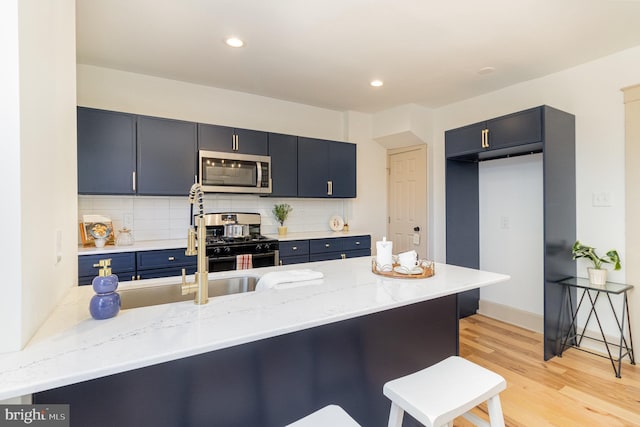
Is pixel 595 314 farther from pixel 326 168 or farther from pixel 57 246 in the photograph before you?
pixel 57 246

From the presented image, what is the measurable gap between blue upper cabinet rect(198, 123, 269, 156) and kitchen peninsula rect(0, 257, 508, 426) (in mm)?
1971

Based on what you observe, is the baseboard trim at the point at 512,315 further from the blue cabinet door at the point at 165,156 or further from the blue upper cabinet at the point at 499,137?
the blue cabinet door at the point at 165,156

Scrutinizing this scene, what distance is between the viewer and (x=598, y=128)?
2.85 metres

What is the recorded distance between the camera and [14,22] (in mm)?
827

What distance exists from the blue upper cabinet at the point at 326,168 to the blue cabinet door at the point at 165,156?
1286 millimetres

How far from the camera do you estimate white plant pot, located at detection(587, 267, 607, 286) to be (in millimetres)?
2682

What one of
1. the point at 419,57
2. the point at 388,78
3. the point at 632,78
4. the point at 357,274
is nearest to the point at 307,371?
the point at 357,274

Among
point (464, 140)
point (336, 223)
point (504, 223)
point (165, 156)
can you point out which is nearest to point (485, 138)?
point (464, 140)

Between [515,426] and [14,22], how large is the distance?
281 cm

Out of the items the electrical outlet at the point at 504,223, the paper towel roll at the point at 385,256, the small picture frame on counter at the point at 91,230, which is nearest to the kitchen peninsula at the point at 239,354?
the paper towel roll at the point at 385,256

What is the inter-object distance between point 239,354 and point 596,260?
312 cm

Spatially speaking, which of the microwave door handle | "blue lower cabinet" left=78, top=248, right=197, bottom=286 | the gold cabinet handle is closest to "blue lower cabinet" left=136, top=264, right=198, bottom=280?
"blue lower cabinet" left=78, top=248, right=197, bottom=286

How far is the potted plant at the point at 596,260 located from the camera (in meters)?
2.68

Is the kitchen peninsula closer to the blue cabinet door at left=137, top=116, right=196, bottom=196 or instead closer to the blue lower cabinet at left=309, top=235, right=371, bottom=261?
the blue cabinet door at left=137, top=116, right=196, bottom=196
